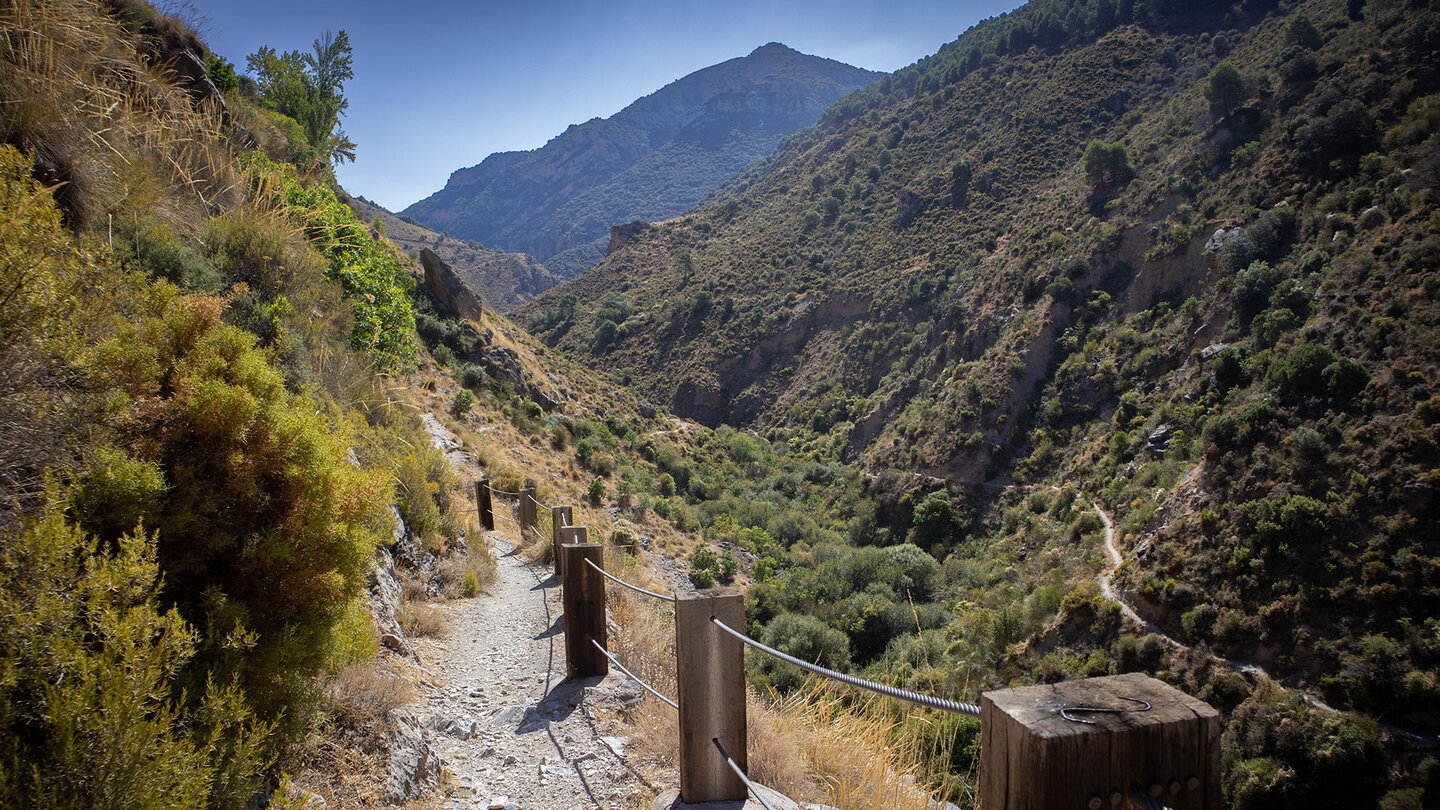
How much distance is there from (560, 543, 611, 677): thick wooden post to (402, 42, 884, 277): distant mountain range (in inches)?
5309

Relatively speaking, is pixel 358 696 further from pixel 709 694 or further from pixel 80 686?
pixel 709 694

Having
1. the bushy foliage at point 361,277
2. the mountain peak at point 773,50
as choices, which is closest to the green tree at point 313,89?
the bushy foliage at point 361,277

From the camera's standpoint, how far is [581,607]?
4.96m

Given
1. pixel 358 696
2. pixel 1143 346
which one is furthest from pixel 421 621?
pixel 1143 346

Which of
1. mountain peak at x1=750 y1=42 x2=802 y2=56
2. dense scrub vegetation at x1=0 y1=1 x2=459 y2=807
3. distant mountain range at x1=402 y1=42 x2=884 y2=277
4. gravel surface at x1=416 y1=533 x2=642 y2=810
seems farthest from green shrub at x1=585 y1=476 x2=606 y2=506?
mountain peak at x1=750 y1=42 x2=802 y2=56

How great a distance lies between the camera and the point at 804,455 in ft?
154

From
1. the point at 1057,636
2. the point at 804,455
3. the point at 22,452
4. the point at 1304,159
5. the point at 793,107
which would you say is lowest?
the point at 1057,636

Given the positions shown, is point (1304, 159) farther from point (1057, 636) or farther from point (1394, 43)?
point (1057, 636)

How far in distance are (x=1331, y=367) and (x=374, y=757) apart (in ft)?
91.3

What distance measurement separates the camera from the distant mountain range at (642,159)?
5842 inches

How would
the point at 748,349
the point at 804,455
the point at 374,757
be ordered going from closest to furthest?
the point at 374,757 → the point at 804,455 → the point at 748,349

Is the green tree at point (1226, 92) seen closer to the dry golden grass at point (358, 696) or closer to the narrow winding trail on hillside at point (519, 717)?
the narrow winding trail on hillside at point (519, 717)

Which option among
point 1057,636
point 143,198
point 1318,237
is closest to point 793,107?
point 1318,237

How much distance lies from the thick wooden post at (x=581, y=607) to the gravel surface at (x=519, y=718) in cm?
19
